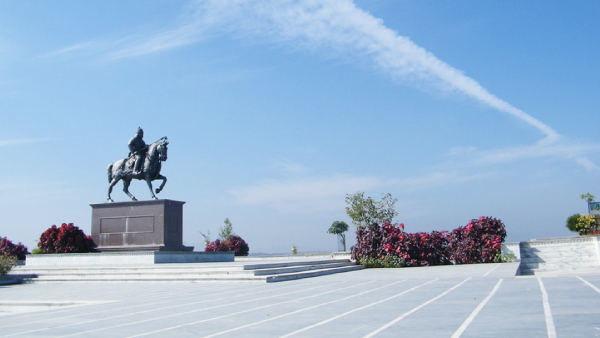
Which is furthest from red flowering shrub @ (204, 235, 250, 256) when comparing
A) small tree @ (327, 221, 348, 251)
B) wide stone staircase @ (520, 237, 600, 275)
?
wide stone staircase @ (520, 237, 600, 275)

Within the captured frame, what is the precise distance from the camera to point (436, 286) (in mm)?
10469

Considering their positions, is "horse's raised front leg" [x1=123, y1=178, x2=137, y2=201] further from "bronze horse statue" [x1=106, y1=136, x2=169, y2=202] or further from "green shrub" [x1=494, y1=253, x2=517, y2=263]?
"green shrub" [x1=494, y1=253, x2=517, y2=263]

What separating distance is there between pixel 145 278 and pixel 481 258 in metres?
11.8

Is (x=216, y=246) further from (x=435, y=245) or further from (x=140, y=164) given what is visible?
(x=435, y=245)

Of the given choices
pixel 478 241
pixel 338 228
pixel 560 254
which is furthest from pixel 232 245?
pixel 560 254

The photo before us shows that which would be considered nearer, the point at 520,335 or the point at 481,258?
the point at 520,335

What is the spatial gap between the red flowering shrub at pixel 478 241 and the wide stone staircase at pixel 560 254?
1044mm

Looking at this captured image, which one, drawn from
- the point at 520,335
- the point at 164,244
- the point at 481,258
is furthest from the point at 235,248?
the point at 520,335

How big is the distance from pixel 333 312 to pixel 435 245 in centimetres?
1350

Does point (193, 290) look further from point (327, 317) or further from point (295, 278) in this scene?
point (327, 317)

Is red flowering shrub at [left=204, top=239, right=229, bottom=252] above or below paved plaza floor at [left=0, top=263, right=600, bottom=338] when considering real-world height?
above

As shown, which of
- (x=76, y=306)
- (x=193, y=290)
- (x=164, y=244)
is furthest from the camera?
(x=164, y=244)

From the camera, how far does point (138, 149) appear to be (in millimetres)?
24219

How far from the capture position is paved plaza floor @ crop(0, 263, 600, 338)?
557 centimetres
